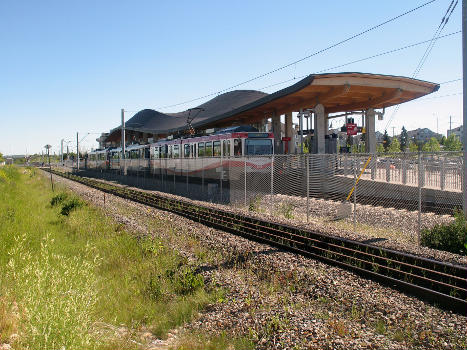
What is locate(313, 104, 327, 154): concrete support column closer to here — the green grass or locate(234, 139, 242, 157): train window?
locate(234, 139, 242, 157): train window

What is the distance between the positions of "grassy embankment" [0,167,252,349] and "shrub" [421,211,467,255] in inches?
232

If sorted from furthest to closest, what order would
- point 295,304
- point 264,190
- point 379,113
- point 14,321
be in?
point 379,113 → point 264,190 → point 295,304 → point 14,321

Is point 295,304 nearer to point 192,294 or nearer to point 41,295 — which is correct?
point 192,294

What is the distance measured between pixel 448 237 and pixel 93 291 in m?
8.07

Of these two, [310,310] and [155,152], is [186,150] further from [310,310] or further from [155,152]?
[310,310]

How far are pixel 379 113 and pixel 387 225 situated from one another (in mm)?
16777

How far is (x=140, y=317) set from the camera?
6633mm

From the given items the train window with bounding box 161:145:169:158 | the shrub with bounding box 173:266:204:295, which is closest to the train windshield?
the train window with bounding box 161:145:169:158

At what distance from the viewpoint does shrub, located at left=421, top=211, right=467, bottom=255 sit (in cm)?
984

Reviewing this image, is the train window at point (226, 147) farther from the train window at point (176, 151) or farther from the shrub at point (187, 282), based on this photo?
the shrub at point (187, 282)

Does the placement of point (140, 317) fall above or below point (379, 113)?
below

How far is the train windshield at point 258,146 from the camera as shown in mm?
22656

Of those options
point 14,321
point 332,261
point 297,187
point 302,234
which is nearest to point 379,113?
point 297,187

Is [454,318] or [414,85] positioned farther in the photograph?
[414,85]
